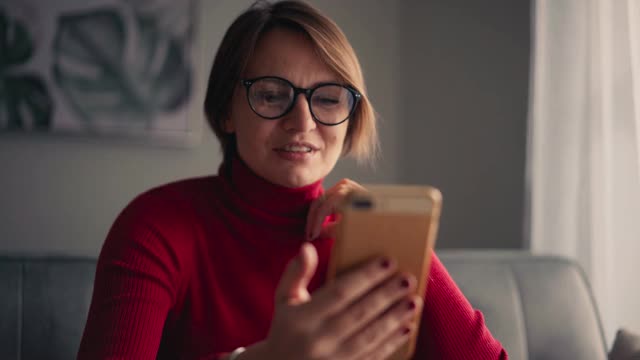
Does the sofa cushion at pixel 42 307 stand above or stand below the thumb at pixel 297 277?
below

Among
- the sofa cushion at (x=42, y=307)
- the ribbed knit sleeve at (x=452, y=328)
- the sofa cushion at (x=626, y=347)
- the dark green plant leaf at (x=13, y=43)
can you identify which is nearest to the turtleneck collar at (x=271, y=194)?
the ribbed knit sleeve at (x=452, y=328)

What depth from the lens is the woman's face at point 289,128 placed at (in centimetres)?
104

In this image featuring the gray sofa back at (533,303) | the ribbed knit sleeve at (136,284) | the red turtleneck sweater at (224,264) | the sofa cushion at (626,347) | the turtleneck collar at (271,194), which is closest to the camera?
the ribbed knit sleeve at (136,284)

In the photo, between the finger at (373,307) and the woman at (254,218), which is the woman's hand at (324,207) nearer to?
the woman at (254,218)

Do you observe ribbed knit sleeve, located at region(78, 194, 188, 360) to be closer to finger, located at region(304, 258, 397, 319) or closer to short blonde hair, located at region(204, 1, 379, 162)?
short blonde hair, located at region(204, 1, 379, 162)

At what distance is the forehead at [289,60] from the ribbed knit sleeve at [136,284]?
0.27 metres

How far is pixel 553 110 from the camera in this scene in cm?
218

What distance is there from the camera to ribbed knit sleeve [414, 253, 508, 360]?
1.08 metres

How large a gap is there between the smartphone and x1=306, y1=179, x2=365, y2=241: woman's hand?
32cm

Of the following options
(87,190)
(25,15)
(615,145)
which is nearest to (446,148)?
(615,145)

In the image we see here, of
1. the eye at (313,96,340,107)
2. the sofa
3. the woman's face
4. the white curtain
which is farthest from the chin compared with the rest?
the white curtain

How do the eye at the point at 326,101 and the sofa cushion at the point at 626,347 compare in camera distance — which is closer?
the eye at the point at 326,101

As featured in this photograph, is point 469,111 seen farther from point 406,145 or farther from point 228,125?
point 228,125

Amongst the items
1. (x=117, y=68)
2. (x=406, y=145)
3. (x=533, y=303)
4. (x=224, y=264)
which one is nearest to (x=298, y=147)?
(x=224, y=264)
